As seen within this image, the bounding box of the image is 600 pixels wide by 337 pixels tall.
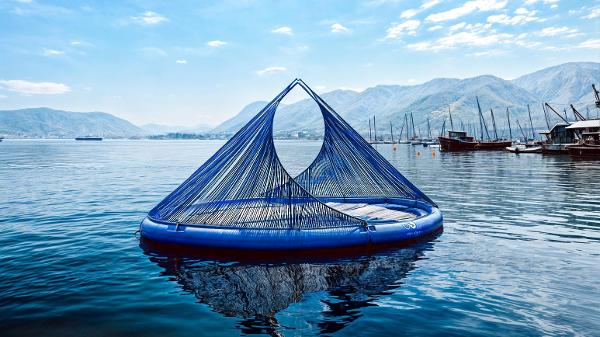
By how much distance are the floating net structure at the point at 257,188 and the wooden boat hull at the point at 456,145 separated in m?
109

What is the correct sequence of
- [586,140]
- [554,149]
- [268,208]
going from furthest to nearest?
[554,149] < [586,140] < [268,208]

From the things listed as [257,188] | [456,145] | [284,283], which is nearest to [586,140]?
[456,145]

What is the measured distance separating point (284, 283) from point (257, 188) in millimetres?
5886

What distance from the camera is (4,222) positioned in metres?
26.5

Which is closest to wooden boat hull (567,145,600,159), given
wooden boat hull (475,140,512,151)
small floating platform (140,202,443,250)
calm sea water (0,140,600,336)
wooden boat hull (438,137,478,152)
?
wooden boat hull (438,137,478,152)

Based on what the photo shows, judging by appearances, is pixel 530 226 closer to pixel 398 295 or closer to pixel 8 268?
pixel 398 295

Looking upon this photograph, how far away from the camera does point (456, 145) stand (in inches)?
4975

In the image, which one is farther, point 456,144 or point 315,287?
point 456,144

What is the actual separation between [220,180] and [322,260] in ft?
21.5

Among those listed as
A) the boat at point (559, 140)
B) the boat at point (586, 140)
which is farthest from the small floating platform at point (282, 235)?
the boat at point (559, 140)

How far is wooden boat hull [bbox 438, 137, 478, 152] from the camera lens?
125m

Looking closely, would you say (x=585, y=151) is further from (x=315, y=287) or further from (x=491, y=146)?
(x=315, y=287)

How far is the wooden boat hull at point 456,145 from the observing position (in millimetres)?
125488

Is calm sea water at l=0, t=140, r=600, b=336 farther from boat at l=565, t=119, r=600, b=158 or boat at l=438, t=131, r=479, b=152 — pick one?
boat at l=438, t=131, r=479, b=152
